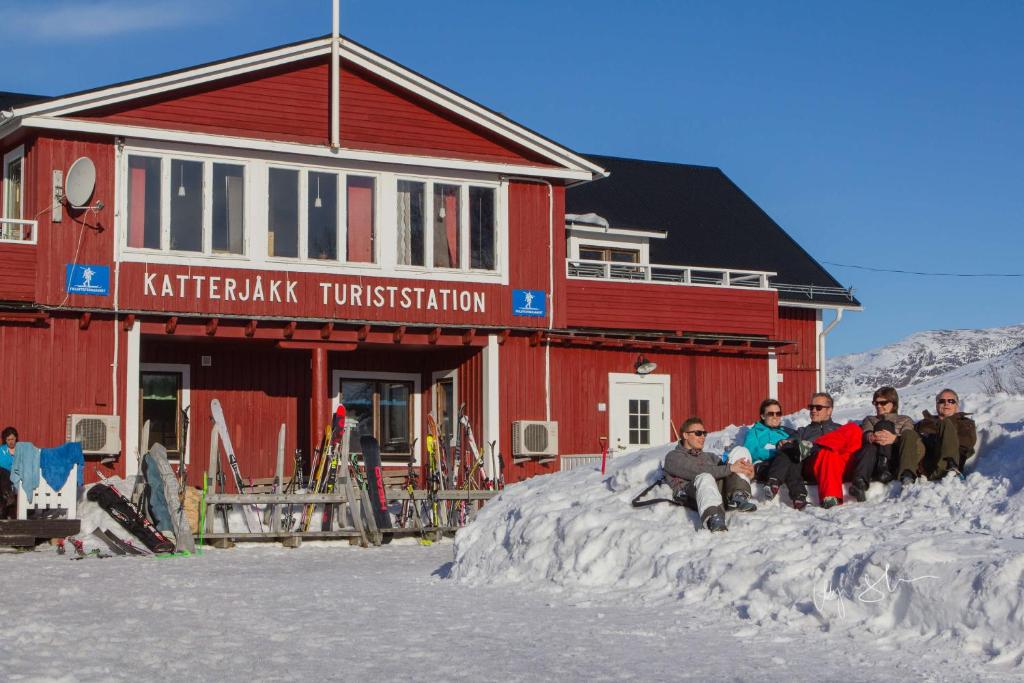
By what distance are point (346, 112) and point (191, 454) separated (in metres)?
6.18

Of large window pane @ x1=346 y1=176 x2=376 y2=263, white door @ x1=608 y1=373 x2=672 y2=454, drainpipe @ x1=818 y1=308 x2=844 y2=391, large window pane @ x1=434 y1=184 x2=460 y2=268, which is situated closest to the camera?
large window pane @ x1=346 y1=176 x2=376 y2=263

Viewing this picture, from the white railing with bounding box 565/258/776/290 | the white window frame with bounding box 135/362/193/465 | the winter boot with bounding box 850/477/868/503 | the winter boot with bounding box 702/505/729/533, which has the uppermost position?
the white railing with bounding box 565/258/776/290

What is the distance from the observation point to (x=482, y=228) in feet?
82.0

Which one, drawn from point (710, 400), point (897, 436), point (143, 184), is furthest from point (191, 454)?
point (897, 436)

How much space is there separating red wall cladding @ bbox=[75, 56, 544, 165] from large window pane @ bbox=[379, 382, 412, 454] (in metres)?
4.56

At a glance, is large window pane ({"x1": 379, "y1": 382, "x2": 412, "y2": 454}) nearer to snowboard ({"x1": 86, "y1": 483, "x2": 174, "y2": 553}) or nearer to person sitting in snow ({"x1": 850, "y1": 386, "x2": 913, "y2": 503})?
snowboard ({"x1": 86, "y1": 483, "x2": 174, "y2": 553})

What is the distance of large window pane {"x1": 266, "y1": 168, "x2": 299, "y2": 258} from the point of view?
23391 millimetres

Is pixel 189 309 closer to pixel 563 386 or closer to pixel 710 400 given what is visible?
pixel 563 386

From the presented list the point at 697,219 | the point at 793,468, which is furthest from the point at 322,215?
the point at 793,468

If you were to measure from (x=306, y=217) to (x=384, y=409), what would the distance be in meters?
4.52

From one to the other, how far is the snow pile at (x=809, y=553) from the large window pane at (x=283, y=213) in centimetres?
923

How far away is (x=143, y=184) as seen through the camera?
74.3 feet

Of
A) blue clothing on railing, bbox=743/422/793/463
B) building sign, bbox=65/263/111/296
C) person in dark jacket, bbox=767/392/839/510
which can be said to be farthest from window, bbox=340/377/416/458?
person in dark jacket, bbox=767/392/839/510

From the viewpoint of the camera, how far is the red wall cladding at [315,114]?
22844 mm
